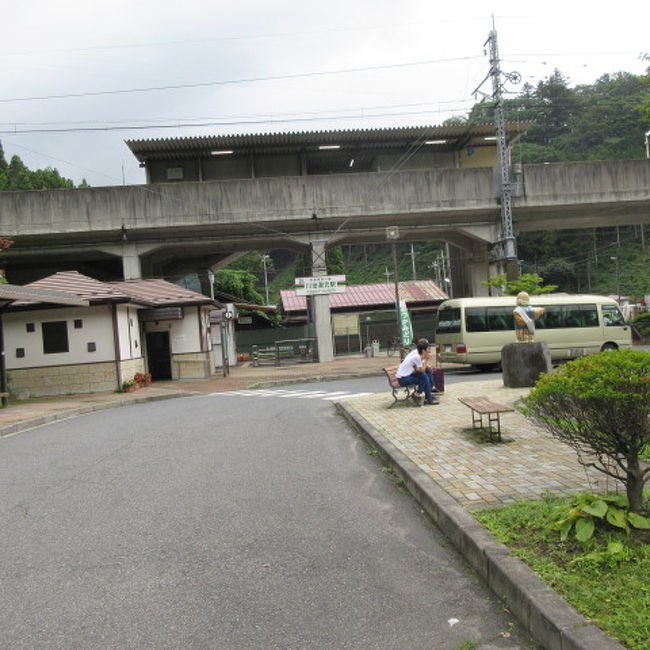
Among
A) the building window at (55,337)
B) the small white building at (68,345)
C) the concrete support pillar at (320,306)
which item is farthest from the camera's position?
the concrete support pillar at (320,306)

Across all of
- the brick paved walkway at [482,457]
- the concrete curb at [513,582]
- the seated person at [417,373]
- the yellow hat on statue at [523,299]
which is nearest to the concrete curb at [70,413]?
the brick paved walkway at [482,457]

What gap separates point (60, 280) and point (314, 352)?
12.4 m

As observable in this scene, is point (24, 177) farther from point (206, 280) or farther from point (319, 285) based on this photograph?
point (319, 285)

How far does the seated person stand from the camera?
12.0 meters

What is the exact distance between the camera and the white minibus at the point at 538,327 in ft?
71.1

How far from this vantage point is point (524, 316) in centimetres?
1379

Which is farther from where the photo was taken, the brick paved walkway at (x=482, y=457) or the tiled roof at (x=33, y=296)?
the tiled roof at (x=33, y=296)

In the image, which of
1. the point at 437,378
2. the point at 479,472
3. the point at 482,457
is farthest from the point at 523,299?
the point at 479,472

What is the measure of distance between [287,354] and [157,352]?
1003 cm

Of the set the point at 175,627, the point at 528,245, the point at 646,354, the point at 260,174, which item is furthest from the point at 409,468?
the point at 528,245

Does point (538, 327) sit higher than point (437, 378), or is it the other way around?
point (538, 327)

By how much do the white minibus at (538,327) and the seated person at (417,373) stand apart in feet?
31.7

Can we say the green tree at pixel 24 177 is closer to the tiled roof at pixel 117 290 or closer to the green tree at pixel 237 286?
the green tree at pixel 237 286

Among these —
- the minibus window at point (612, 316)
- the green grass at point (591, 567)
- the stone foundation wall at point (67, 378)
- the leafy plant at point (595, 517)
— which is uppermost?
the minibus window at point (612, 316)
